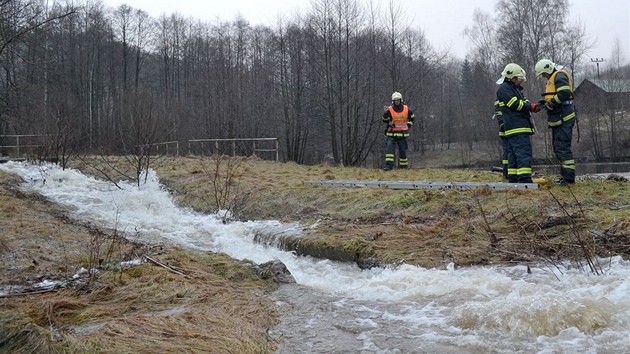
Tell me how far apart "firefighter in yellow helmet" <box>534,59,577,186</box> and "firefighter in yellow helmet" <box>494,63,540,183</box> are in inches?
12.6

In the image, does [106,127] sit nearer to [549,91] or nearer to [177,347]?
[549,91]

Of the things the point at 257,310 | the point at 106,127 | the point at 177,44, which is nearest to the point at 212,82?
the point at 106,127

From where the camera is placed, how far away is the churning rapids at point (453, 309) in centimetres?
461

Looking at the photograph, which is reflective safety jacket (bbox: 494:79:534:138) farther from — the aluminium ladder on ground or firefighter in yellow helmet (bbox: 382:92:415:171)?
firefighter in yellow helmet (bbox: 382:92:415:171)

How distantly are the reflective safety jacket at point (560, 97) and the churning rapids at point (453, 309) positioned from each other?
14.0 ft

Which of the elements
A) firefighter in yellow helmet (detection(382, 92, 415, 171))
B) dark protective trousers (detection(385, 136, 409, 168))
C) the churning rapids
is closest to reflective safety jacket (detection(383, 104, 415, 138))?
firefighter in yellow helmet (detection(382, 92, 415, 171))

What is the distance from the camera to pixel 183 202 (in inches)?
573

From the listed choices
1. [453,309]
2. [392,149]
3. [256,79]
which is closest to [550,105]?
[453,309]

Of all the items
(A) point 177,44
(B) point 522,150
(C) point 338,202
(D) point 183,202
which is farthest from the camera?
(A) point 177,44

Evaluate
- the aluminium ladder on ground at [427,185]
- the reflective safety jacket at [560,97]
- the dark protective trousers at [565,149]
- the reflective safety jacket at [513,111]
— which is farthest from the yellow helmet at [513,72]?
the aluminium ladder on ground at [427,185]

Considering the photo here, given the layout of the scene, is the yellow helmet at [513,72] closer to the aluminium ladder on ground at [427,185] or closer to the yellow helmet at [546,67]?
the yellow helmet at [546,67]

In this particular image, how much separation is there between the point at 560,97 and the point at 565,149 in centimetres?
93

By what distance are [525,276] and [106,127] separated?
46.6 meters

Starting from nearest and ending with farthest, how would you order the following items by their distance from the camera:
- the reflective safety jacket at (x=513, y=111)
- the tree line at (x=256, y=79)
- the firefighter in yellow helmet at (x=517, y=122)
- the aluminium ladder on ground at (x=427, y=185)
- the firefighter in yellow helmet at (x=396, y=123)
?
the aluminium ladder on ground at (x=427, y=185)
the firefighter in yellow helmet at (x=517, y=122)
the reflective safety jacket at (x=513, y=111)
the firefighter in yellow helmet at (x=396, y=123)
the tree line at (x=256, y=79)
